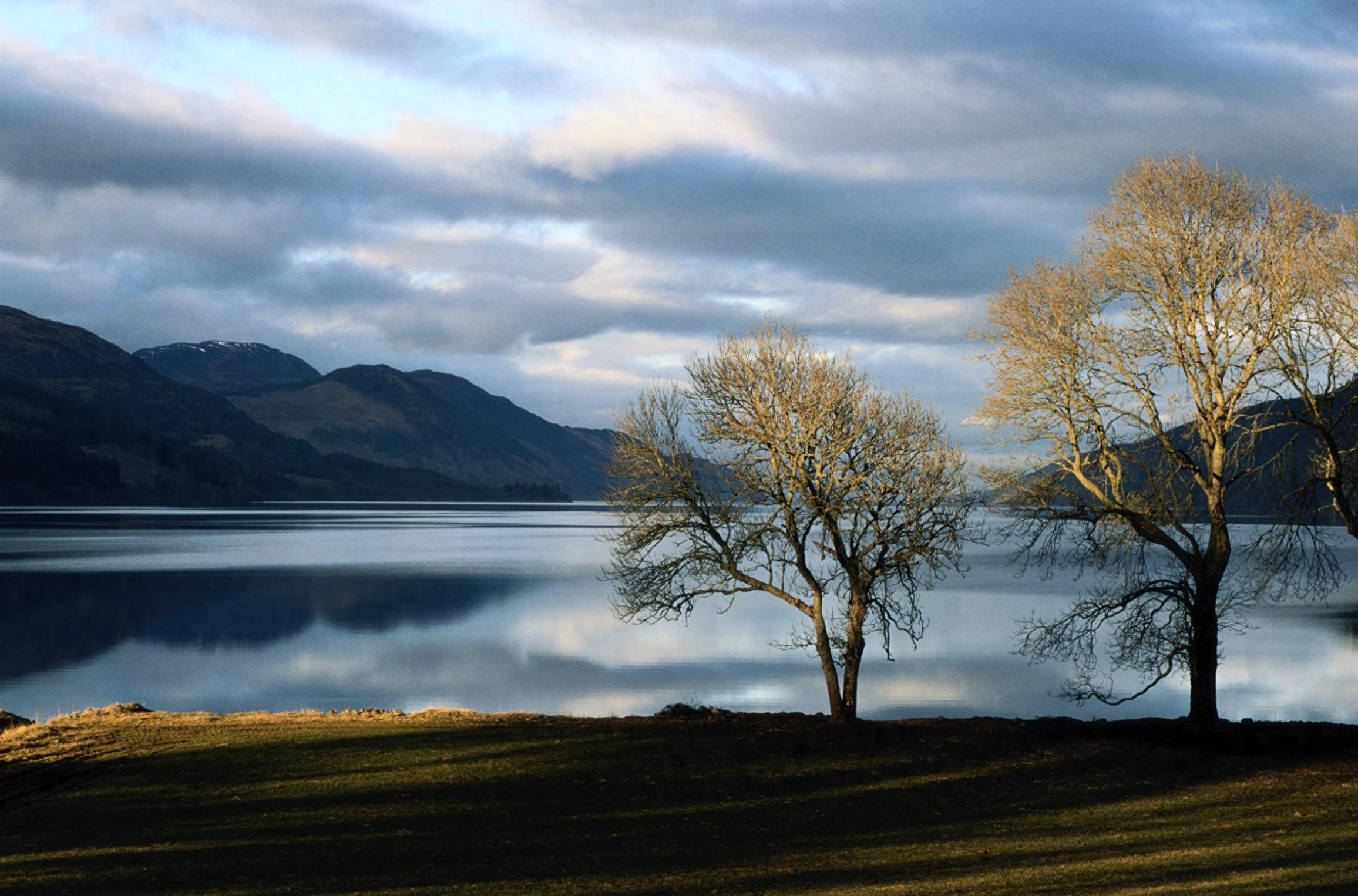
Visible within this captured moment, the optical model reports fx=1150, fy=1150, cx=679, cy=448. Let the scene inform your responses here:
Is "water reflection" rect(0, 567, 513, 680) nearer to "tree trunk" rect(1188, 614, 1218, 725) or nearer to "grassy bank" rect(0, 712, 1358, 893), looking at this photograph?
"grassy bank" rect(0, 712, 1358, 893)

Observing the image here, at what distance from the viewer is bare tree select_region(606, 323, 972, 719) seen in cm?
2386

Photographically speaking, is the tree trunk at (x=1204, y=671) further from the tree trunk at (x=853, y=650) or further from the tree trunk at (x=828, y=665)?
the tree trunk at (x=828, y=665)

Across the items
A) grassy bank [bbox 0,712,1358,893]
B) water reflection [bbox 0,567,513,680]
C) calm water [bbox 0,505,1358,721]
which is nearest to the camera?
grassy bank [bbox 0,712,1358,893]

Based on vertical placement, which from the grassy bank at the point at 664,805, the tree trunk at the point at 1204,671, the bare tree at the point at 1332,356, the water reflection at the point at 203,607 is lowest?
the water reflection at the point at 203,607

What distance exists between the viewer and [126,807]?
1636 cm

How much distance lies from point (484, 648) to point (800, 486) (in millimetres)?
29921

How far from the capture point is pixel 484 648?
165 ft

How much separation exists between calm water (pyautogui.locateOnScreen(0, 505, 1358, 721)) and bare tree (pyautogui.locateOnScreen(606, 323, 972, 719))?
8.98 feet

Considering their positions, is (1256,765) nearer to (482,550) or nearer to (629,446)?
(629,446)

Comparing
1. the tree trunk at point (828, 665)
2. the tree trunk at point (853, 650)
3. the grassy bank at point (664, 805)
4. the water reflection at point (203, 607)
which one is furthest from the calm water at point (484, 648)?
the grassy bank at point (664, 805)

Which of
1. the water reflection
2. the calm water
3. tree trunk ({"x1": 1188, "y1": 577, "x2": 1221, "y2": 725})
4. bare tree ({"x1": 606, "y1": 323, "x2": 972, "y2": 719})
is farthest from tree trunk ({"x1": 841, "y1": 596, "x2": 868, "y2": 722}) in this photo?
the water reflection

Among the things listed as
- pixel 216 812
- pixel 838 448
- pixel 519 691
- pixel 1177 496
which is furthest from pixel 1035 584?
pixel 216 812

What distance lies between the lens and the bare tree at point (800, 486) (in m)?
23.9

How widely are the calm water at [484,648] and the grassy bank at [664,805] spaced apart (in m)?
8.17
